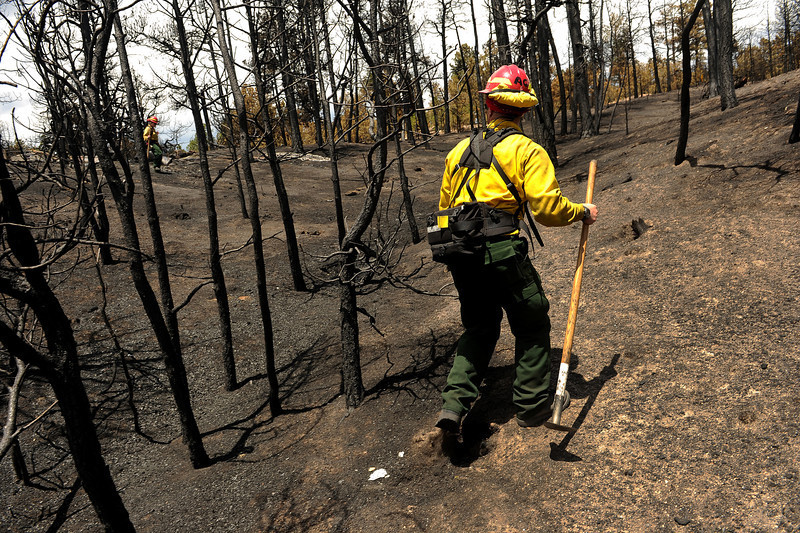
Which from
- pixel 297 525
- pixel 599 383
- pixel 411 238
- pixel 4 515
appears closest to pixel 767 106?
pixel 411 238

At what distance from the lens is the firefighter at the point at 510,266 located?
3.42 meters

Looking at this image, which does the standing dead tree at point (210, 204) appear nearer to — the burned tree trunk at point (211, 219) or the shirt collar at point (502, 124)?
A: the burned tree trunk at point (211, 219)

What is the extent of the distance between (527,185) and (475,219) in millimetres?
422

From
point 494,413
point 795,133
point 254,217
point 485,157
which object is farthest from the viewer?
point 795,133

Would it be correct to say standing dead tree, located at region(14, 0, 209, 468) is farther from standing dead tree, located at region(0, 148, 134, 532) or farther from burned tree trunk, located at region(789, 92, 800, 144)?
burned tree trunk, located at region(789, 92, 800, 144)

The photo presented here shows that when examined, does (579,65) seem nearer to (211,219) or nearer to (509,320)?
(211,219)

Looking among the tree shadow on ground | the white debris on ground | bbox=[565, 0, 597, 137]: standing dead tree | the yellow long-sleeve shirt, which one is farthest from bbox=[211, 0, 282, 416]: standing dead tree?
bbox=[565, 0, 597, 137]: standing dead tree

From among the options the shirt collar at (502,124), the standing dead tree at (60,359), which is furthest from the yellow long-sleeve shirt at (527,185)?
the standing dead tree at (60,359)

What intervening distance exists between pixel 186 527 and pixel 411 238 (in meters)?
10.2

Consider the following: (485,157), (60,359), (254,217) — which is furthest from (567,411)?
(254,217)

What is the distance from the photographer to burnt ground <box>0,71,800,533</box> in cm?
297

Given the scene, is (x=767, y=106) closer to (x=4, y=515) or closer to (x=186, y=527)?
(x=186, y=527)

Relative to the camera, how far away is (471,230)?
3473mm

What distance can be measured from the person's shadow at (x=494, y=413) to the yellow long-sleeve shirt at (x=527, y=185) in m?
1.38
